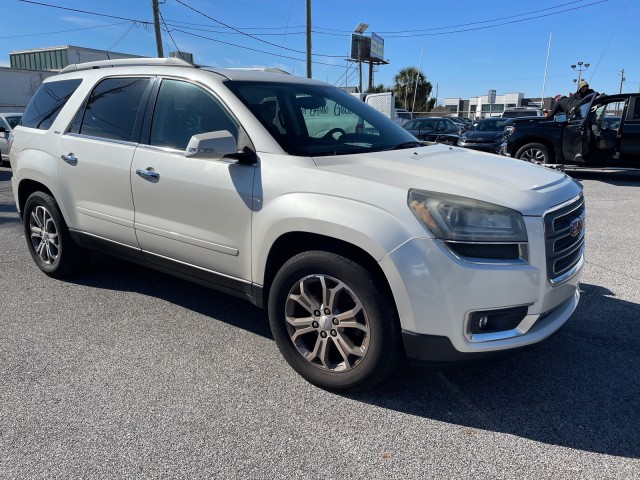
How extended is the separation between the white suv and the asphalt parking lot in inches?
13.7

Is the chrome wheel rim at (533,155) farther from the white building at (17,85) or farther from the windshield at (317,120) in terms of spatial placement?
the white building at (17,85)

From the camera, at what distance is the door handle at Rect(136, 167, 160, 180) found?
3.60 meters

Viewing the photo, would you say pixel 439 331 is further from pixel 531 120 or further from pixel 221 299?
pixel 531 120

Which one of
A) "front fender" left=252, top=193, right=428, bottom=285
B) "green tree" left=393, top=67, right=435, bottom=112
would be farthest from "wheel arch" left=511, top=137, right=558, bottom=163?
"green tree" left=393, top=67, right=435, bottom=112

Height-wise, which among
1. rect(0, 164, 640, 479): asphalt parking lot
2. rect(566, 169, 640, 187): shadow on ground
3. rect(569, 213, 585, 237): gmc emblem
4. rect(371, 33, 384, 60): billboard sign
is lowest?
rect(566, 169, 640, 187): shadow on ground

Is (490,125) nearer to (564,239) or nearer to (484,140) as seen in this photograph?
(484,140)

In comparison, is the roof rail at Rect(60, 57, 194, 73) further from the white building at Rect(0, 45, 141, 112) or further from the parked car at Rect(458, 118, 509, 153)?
the white building at Rect(0, 45, 141, 112)

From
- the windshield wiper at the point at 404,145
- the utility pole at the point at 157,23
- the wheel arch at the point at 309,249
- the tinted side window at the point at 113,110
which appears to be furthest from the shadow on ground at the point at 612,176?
the utility pole at the point at 157,23

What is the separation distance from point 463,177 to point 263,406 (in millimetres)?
1680

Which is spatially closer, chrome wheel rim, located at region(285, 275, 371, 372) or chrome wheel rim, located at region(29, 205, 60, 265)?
chrome wheel rim, located at region(285, 275, 371, 372)

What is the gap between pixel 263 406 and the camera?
2.88 m

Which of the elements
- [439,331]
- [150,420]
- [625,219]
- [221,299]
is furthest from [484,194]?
[625,219]

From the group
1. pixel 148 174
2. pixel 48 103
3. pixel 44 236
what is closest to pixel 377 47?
pixel 48 103

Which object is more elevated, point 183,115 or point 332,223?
point 183,115
